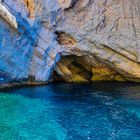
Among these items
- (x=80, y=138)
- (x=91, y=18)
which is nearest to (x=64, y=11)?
(x=91, y=18)

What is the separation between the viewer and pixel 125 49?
23.0m

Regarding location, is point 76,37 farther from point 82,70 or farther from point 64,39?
point 82,70

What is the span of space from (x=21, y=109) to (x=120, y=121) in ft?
14.7

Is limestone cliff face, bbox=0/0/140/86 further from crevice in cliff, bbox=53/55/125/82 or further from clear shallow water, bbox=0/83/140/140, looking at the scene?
clear shallow water, bbox=0/83/140/140

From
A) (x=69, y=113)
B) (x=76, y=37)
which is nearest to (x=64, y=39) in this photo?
(x=76, y=37)

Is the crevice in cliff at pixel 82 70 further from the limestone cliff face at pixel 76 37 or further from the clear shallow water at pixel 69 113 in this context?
the clear shallow water at pixel 69 113

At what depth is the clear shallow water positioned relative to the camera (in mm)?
12474

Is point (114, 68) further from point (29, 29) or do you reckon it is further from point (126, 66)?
point (29, 29)

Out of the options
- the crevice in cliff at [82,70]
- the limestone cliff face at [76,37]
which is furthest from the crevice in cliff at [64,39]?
the crevice in cliff at [82,70]

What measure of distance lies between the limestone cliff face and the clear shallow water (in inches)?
75.6

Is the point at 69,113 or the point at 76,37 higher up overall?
the point at 76,37

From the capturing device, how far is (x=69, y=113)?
15.3 m

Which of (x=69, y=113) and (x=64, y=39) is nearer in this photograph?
(x=69, y=113)

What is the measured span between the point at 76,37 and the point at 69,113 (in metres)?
8.60
